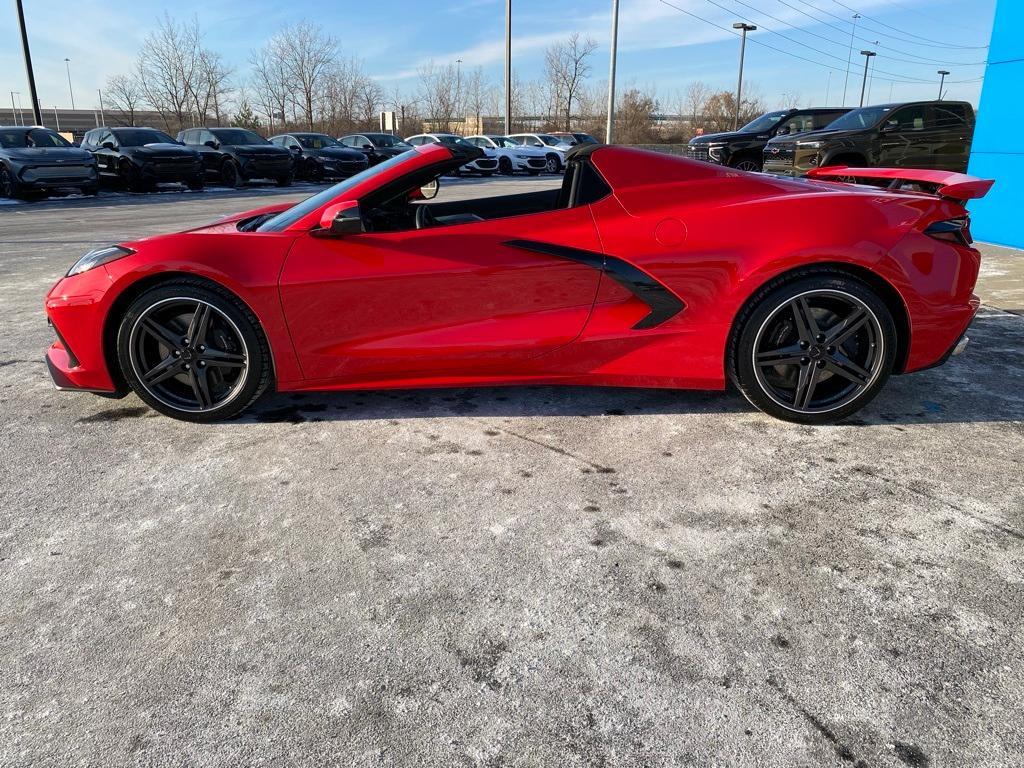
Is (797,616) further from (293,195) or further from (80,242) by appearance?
(293,195)

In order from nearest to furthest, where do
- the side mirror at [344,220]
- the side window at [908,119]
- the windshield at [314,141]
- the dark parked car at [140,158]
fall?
the side mirror at [344,220], the side window at [908,119], the dark parked car at [140,158], the windshield at [314,141]

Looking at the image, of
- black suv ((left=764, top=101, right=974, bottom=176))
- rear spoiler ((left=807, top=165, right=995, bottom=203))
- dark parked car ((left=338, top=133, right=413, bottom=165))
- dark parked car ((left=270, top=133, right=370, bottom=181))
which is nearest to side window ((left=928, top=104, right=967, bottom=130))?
black suv ((left=764, top=101, right=974, bottom=176))

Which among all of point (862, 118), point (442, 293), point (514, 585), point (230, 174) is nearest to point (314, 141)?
point (230, 174)

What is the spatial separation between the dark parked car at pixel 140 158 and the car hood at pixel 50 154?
4.51ft

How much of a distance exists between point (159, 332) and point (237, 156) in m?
17.5

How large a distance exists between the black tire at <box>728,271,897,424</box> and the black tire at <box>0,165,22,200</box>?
17.1 meters

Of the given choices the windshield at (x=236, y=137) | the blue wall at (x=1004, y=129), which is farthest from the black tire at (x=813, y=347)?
the windshield at (x=236, y=137)

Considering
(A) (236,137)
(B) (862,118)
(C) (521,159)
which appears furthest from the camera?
(C) (521,159)

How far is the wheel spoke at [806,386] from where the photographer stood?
11.1 ft

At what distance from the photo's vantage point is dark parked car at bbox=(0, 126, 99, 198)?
15117 mm

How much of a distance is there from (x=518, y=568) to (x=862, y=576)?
43.0 inches

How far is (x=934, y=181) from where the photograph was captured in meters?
3.53

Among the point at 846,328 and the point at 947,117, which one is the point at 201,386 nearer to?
the point at 846,328

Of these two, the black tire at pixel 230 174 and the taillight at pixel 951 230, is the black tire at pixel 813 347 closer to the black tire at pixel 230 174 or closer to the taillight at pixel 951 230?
the taillight at pixel 951 230
